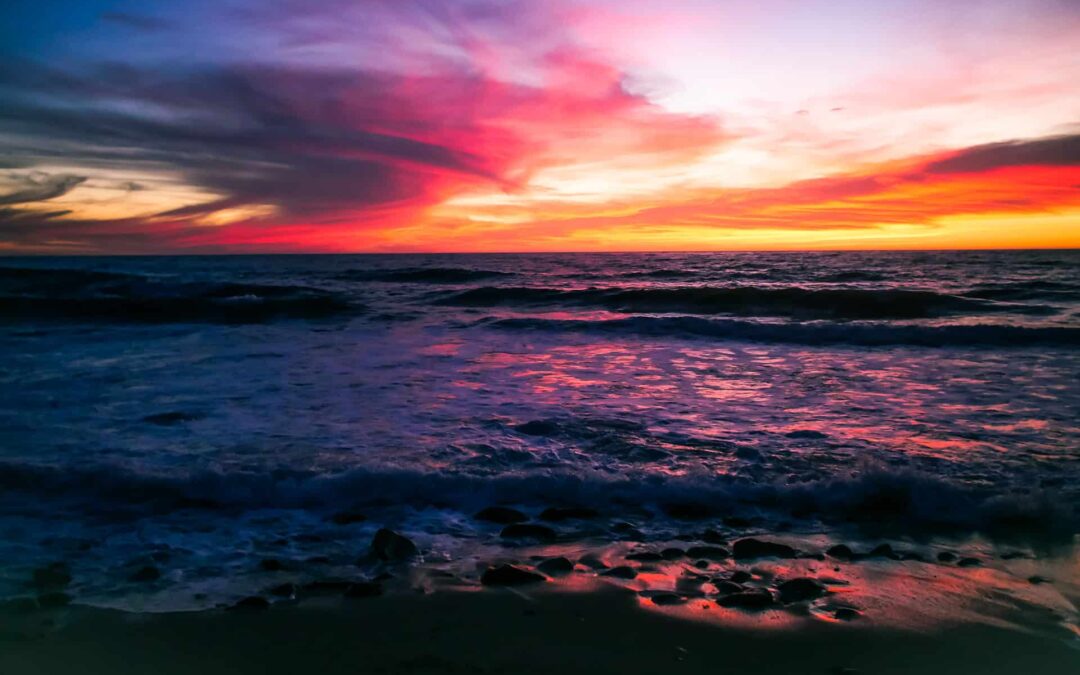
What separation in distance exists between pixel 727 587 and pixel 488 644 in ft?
4.23

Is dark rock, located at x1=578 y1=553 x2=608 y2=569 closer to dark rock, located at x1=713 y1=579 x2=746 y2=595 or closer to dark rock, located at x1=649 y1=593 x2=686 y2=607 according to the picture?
dark rock, located at x1=649 y1=593 x2=686 y2=607

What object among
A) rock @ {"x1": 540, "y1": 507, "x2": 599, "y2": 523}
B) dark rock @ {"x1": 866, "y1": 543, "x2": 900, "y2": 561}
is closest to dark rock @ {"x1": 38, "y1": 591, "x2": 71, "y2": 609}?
rock @ {"x1": 540, "y1": 507, "x2": 599, "y2": 523}

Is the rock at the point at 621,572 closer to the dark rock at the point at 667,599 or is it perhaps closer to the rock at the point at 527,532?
the dark rock at the point at 667,599

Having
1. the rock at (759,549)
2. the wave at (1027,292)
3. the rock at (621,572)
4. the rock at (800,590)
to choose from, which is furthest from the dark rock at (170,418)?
the wave at (1027,292)

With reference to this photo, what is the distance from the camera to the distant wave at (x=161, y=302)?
19.4 m

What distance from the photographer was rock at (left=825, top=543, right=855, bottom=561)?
3602mm

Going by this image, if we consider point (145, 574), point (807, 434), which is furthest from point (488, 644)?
point (807, 434)

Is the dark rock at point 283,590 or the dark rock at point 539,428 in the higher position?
the dark rock at point 539,428

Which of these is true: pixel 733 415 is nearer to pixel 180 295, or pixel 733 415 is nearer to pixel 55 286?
pixel 180 295

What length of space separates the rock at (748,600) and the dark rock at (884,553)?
937 mm

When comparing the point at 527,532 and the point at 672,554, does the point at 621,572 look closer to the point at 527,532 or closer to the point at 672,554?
the point at 672,554

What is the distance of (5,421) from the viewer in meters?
6.65

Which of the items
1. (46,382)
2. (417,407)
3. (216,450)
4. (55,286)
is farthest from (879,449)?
(55,286)

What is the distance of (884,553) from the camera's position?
3641 mm
